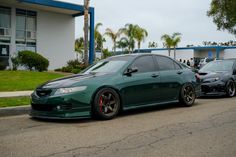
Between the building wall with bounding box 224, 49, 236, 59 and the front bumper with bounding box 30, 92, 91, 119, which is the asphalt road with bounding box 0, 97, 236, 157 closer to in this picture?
the front bumper with bounding box 30, 92, 91, 119

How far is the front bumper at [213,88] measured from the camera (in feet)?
39.8

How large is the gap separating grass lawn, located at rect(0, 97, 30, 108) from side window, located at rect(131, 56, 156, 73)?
319 cm

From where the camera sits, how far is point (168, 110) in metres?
8.87

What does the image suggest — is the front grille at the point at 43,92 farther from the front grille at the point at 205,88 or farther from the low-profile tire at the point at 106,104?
the front grille at the point at 205,88

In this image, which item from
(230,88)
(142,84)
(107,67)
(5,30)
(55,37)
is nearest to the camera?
(142,84)

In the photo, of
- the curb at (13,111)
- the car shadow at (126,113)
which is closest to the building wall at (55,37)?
the curb at (13,111)

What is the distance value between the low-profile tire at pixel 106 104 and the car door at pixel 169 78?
163 centimetres

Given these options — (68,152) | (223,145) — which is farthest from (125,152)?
(223,145)

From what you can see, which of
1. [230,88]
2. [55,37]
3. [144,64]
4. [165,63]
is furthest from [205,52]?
[144,64]

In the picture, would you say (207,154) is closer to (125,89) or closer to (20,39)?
(125,89)

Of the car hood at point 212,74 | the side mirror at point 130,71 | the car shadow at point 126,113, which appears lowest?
the car shadow at point 126,113

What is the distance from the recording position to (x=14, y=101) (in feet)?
30.9

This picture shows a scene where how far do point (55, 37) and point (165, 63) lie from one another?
77.6 ft

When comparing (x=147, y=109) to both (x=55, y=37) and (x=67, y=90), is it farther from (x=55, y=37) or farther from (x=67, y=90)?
(x=55, y=37)
